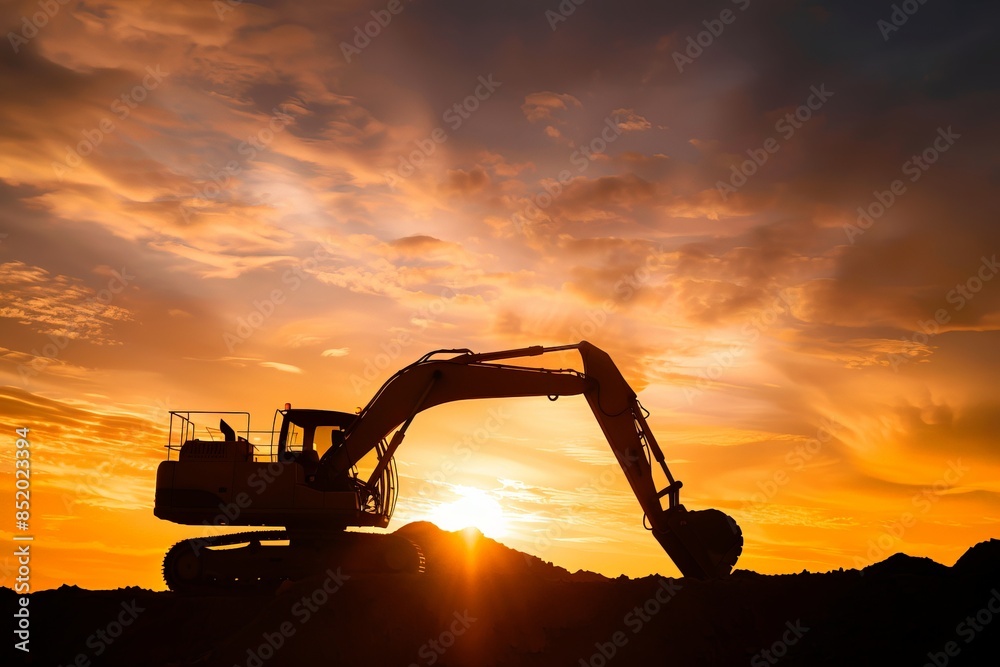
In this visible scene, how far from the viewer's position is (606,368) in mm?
18484

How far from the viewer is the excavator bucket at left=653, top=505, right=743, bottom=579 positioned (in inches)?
682

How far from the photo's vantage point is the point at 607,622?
596 inches

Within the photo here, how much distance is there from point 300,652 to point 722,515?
8723 millimetres

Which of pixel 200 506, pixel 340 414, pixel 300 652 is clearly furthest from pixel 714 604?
pixel 200 506

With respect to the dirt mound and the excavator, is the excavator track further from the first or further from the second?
the dirt mound

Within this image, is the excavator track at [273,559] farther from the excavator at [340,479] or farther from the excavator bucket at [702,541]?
the excavator bucket at [702,541]

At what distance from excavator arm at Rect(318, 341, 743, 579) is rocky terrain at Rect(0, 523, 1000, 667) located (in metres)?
1.24

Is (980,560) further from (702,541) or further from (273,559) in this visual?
(273,559)

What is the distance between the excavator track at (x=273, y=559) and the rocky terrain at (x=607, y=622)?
1.65m

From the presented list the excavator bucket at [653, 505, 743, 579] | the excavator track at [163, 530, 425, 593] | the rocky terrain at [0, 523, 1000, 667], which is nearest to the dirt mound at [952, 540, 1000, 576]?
the rocky terrain at [0, 523, 1000, 667]

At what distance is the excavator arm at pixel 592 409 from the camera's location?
17.5 meters

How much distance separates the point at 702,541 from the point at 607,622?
332cm

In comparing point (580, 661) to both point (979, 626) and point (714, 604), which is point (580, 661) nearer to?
point (714, 604)

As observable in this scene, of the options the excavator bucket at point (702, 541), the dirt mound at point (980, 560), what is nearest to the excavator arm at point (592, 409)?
the excavator bucket at point (702, 541)
